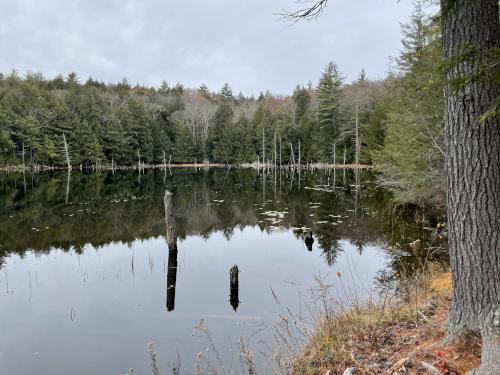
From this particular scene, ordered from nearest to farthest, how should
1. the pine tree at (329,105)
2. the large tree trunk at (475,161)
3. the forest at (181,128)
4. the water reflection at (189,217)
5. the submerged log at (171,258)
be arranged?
the large tree trunk at (475,161) → the submerged log at (171,258) → the water reflection at (189,217) → the forest at (181,128) → the pine tree at (329,105)

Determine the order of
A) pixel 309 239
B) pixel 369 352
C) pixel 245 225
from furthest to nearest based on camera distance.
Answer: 1. pixel 245 225
2. pixel 309 239
3. pixel 369 352

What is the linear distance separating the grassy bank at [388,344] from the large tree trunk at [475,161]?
341 millimetres

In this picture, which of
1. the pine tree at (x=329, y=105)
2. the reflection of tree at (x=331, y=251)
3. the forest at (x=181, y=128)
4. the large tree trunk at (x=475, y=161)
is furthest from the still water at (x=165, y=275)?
the pine tree at (x=329, y=105)

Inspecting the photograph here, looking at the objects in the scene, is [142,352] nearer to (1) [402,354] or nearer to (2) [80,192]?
(1) [402,354]

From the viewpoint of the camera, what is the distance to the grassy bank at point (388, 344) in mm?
3662

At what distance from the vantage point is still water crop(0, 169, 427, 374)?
6.74 metres

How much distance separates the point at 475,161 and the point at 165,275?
29.0 ft

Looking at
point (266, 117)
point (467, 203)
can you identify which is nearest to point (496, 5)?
point (467, 203)

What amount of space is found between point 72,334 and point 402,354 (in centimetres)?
594

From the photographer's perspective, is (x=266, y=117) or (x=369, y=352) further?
(x=266, y=117)

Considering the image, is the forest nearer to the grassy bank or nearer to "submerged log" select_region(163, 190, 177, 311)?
"submerged log" select_region(163, 190, 177, 311)

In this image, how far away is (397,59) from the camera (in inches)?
843

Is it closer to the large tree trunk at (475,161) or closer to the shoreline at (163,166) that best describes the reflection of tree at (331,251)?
the large tree trunk at (475,161)

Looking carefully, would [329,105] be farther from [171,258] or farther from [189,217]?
[171,258]
